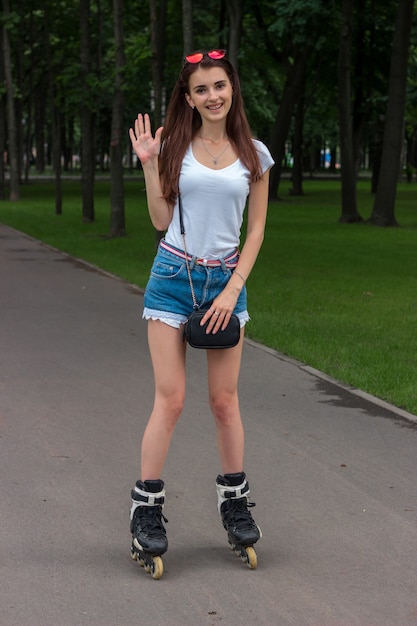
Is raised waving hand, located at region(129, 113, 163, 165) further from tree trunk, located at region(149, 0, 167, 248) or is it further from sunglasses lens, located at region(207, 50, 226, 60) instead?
tree trunk, located at region(149, 0, 167, 248)

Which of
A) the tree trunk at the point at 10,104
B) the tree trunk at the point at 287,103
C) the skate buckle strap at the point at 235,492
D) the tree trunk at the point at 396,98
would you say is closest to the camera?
the skate buckle strap at the point at 235,492

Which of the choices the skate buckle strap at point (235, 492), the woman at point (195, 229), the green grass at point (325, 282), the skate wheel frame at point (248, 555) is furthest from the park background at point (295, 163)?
the woman at point (195, 229)

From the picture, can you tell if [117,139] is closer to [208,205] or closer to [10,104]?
[10,104]

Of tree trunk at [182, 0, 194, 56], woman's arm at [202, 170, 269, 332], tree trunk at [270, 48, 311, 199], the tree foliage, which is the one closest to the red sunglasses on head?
woman's arm at [202, 170, 269, 332]

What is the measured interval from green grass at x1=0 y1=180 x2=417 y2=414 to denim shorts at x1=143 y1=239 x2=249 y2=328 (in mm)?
3540

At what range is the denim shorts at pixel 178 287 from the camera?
474 cm

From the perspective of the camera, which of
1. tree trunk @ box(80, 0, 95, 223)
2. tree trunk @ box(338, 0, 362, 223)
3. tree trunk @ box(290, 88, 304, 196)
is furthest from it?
tree trunk @ box(290, 88, 304, 196)

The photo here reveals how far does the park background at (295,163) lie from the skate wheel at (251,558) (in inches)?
138

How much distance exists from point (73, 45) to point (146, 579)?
42596mm

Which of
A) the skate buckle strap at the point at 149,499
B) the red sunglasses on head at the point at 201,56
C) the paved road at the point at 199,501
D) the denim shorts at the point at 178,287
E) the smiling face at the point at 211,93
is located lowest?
the paved road at the point at 199,501

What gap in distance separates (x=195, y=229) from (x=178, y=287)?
0.23m

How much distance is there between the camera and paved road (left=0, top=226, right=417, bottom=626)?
438 centimetres

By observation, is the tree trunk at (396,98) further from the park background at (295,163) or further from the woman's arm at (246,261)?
the woman's arm at (246,261)

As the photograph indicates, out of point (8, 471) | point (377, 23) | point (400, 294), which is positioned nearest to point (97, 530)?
point (8, 471)
